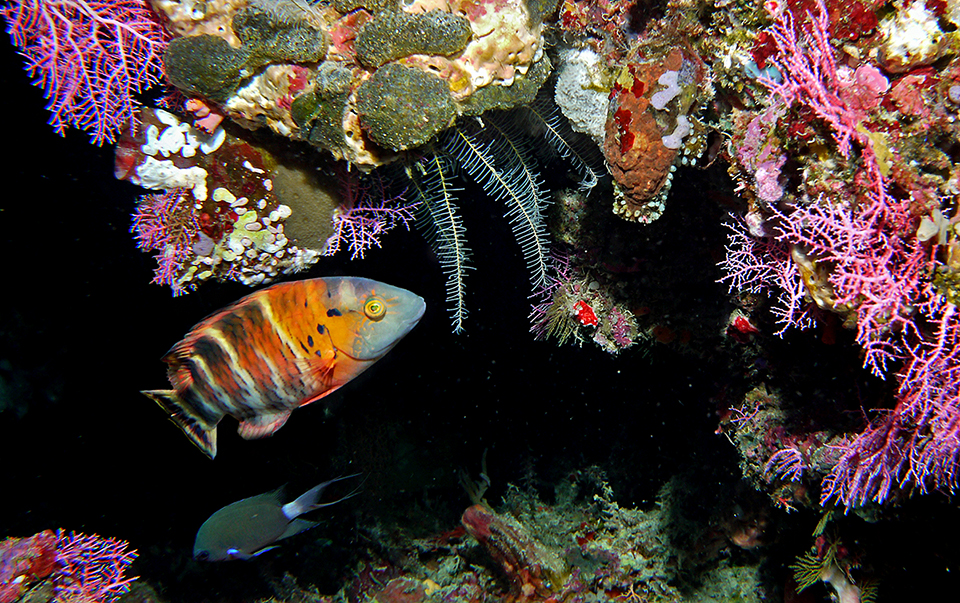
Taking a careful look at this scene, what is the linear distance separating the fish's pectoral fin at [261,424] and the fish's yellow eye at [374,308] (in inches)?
39.3

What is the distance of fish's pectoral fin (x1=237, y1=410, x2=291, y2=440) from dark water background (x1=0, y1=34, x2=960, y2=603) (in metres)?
1.94

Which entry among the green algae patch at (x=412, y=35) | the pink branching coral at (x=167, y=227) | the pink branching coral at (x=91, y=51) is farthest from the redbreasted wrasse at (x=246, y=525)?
the green algae patch at (x=412, y=35)

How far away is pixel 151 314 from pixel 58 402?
1.69 meters

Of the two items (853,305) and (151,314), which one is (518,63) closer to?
(853,305)

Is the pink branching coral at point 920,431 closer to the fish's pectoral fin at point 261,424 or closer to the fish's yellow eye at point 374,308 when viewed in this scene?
the fish's yellow eye at point 374,308

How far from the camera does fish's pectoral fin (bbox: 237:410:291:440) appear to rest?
270cm

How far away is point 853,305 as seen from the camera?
1.64m

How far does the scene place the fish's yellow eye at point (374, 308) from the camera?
2398 mm

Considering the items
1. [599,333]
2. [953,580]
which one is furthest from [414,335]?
[953,580]

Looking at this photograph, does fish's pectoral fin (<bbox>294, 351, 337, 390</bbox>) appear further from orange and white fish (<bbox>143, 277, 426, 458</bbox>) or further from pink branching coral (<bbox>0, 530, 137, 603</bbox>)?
pink branching coral (<bbox>0, 530, 137, 603</bbox>)

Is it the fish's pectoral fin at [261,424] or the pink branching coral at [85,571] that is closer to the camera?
the fish's pectoral fin at [261,424]

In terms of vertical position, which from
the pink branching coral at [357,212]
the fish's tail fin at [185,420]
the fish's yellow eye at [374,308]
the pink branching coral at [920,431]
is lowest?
the pink branching coral at [920,431]

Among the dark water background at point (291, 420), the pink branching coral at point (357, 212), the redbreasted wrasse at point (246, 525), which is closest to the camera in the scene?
the pink branching coral at point (357, 212)

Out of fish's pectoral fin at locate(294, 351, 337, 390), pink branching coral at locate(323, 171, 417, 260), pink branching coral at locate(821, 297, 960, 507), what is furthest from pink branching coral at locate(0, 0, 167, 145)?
pink branching coral at locate(821, 297, 960, 507)
